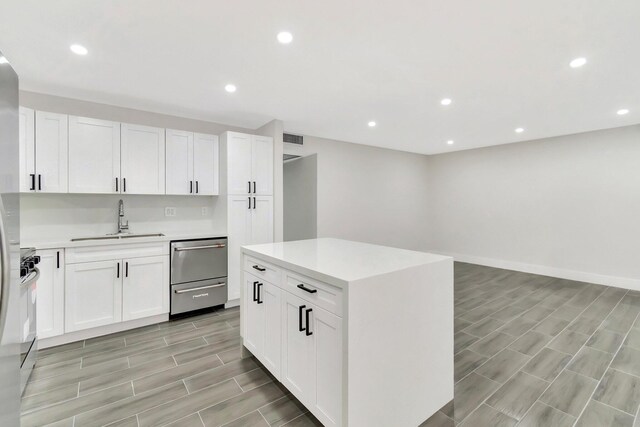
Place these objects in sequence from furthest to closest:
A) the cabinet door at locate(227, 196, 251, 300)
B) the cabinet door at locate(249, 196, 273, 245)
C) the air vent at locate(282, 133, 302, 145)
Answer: the air vent at locate(282, 133, 302, 145) → the cabinet door at locate(249, 196, 273, 245) → the cabinet door at locate(227, 196, 251, 300)

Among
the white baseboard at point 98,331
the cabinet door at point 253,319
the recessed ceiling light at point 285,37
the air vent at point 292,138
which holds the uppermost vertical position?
the recessed ceiling light at point 285,37

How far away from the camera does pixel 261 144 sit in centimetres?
398

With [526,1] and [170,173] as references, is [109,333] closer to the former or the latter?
[170,173]

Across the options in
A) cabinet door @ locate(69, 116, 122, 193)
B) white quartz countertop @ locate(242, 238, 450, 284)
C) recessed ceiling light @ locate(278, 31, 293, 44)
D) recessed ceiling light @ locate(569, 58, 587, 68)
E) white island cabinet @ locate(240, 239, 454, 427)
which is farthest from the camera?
cabinet door @ locate(69, 116, 122, 193)

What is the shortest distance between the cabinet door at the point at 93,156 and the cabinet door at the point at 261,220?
5.21 ft

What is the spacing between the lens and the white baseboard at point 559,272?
4.43 m

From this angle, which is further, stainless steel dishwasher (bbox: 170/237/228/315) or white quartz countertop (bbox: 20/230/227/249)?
stainless steel dishwasher (bbox: 170/237/228/315)

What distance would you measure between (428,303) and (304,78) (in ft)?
7.64

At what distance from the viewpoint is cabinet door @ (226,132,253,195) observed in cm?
372

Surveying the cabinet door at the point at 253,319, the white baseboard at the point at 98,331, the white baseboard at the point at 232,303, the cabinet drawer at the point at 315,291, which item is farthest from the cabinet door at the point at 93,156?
the cabinet drawer at the point at 315,291

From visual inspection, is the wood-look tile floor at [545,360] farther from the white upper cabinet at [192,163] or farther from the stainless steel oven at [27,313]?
the white upper cabinet at [192,163]

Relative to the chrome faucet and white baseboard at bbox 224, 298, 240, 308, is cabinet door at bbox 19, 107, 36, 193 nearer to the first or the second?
the chrome faucet

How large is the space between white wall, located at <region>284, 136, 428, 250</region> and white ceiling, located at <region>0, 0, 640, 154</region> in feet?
4.98

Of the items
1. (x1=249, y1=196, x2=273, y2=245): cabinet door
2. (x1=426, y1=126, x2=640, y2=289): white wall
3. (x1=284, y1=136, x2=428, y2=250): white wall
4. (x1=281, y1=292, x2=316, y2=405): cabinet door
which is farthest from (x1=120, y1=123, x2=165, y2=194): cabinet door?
(x1=426, y1=126, x2=640, y2=289): white wall
